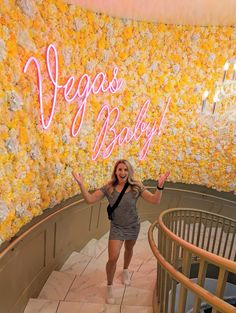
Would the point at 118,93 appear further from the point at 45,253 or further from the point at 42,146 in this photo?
the point at 45,253

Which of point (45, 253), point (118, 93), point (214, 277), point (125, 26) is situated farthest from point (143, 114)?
point (214, 277)

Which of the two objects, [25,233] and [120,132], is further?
[120,132]

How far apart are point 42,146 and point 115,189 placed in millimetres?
903

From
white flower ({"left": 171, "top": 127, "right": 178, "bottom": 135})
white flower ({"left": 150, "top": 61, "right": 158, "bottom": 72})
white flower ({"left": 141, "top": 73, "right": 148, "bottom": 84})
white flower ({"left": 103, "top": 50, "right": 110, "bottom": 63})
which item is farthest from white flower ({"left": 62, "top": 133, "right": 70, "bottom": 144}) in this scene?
white flower ({"left": 171, "top": 127, "right": 178, "bottom": 135})

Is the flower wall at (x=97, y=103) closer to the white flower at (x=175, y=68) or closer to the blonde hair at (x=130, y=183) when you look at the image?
the white flower at (x=175, y=68)

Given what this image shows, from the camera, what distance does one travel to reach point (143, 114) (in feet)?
15.9

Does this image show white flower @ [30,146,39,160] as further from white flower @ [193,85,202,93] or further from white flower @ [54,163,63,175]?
white flower @ [193,85,202,93]

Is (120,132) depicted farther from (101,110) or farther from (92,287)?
(92,287)

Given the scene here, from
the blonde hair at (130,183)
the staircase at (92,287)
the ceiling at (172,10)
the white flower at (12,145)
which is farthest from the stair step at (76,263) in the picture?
the ceiling at (172,10)

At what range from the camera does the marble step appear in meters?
2.86

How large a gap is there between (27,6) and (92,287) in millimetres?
2983

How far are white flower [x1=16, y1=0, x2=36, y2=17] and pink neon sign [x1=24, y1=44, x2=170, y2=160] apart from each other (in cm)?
31

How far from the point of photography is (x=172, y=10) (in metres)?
3.89

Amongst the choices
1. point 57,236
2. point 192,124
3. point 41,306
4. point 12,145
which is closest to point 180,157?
point 192,124
